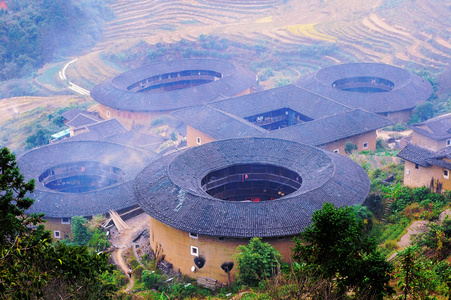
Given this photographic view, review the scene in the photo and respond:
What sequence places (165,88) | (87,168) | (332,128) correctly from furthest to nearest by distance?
1. (165,88)
2. (87,168)
3. (332,128)

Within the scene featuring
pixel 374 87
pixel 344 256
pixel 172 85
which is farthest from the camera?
pixel 172 85

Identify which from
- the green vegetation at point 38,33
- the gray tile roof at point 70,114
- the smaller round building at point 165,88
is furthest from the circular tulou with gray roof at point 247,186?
the green vegetation at point 38,33

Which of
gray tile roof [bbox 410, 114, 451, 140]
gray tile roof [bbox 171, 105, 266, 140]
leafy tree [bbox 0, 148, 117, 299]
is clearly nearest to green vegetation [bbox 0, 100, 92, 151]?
gray tile roof [bbox 171, 105, 266, 140]

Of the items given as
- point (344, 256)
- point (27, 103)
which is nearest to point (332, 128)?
point (344, 256)

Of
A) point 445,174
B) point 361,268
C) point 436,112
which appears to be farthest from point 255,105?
point 361,268

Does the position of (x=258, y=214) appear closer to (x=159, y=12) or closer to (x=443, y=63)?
(x=443, y=63)

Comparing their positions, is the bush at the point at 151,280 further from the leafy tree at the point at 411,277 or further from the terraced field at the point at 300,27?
the terraced field at the point at 300,27

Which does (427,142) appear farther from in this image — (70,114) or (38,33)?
(38,33)

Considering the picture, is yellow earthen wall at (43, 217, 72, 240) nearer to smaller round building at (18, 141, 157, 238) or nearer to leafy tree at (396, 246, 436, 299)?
smaller round building at (18, 141, 157, 238)
